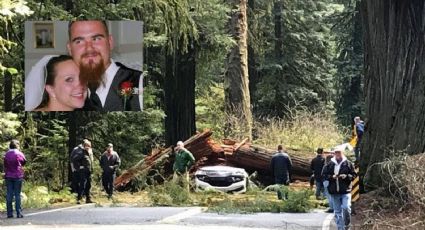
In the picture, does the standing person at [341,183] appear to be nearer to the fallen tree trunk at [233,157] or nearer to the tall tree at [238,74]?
the fallen tree trunk at [233,157]

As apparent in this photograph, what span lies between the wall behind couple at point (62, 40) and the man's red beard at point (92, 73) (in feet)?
1.70

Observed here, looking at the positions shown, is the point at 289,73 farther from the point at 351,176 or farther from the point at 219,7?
the point at 351,176

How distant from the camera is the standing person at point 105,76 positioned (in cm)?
2092

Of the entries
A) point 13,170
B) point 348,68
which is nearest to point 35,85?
point 13,170

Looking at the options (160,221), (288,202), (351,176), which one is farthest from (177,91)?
(351,176)

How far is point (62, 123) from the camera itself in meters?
24.1

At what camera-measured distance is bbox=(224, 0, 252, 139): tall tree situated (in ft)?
89.4

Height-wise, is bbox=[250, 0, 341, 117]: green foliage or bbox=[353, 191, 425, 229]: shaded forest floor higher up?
bbox=[250, 0, 341, 117]: green foliage

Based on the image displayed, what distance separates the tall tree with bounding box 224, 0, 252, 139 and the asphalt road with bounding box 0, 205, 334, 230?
10.7 meters

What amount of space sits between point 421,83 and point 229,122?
44.6 feet

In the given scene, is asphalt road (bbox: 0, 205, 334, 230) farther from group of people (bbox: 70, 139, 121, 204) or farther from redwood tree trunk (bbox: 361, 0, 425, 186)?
group of people (bbox: 70, 139, 121, 204)

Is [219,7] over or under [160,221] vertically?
over

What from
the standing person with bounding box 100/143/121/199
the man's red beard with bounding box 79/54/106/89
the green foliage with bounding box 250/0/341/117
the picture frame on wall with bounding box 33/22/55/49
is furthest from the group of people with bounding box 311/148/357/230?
the green foliage with bounding box 250/0/341/117

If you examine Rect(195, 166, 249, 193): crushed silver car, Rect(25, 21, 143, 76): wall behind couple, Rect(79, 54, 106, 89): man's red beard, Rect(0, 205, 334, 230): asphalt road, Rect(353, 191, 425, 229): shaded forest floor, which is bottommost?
Rect(195, 166, 249, 193): crushed silver car
